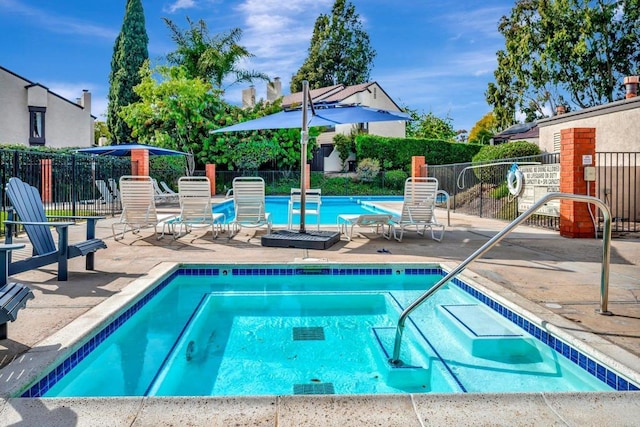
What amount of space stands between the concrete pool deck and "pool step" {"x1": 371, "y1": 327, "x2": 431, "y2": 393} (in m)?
0.86

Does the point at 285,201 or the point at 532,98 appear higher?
the point at 532,98

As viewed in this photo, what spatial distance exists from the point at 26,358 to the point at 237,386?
3.98ft

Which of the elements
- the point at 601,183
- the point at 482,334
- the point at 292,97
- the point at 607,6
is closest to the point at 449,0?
the point at 607,6

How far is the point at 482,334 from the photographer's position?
3.60 metres

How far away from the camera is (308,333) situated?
396 centimetres

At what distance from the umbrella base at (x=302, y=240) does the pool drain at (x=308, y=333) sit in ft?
8.93

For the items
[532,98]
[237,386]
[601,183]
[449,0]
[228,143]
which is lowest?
[237,386]

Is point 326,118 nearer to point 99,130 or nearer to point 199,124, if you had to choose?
A: point 199,124

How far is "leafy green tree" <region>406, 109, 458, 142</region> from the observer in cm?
3759

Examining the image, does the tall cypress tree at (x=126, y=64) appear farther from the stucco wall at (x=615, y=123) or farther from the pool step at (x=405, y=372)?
the pool step at (x=405, y=372)

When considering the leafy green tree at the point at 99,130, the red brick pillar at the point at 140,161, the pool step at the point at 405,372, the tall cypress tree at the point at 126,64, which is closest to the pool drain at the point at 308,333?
the pool step at the point at 405,372

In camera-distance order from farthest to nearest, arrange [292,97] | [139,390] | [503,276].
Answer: [292,97] < [503,276] < [139,390]

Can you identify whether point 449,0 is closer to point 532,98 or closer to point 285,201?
point 532,98

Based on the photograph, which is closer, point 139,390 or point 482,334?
point 139,390
